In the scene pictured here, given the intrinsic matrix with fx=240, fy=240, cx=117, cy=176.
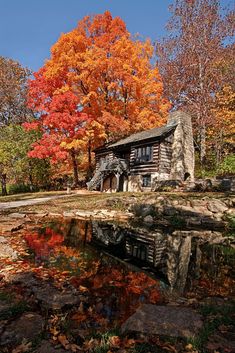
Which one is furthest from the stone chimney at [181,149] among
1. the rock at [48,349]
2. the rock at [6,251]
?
the rock at [48,349]

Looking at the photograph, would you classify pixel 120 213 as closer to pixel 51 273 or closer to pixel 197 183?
pixel 197 183

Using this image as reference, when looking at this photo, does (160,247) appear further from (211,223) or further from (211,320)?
(211,223)

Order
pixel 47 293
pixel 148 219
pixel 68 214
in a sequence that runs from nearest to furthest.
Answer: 1. pixel 47 293
2. pixel 148 219
3. pixel 68 214

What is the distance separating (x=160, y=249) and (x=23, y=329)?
5425mm

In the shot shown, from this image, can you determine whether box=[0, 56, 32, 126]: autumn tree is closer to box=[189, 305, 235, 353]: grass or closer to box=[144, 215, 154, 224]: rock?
box=[144, 215, 154, 224]: rock

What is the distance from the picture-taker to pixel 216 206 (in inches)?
502

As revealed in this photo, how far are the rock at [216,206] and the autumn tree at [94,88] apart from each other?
600 inches

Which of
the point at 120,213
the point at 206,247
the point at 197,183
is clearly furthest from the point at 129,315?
the point at 197,183

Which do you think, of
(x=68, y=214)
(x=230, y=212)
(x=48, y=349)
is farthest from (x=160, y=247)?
(x=68, y=214)

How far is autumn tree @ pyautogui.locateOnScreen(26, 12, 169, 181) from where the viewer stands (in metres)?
24.4

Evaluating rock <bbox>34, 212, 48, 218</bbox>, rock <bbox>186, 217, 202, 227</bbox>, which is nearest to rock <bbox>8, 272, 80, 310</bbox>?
rock <bbox>34, 212, 48, 218</bbox>

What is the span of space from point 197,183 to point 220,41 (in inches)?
638

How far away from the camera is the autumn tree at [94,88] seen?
24.4m

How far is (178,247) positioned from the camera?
321 inches
